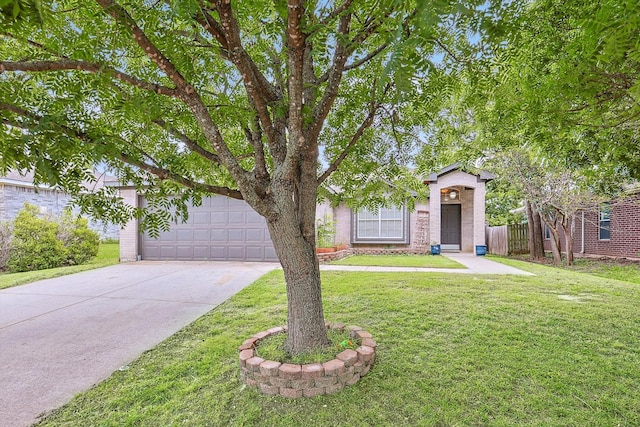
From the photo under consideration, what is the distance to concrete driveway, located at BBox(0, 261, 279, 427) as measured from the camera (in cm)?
302

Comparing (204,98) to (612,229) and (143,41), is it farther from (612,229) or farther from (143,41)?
(612,229)

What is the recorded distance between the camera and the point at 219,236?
37.7 feet

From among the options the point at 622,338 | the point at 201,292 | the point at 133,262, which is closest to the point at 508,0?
the point at 622,338

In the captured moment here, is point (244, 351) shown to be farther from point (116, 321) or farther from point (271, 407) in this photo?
point (116, 321)

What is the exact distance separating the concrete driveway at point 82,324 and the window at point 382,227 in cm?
620

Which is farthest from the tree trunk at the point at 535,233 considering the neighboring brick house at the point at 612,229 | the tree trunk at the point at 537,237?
the neighboring brick house at the point at 612,229

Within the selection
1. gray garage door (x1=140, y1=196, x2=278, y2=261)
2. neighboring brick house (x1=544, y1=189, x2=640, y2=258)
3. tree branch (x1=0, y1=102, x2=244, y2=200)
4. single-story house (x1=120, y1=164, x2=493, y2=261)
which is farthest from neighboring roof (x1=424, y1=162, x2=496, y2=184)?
tree branch (x1=0, y1=102, x2=244, y2=200)

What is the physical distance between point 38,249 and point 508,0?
42.8 feet

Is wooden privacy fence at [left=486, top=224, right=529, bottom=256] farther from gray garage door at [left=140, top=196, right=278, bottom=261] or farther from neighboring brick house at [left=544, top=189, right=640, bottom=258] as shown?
gray garage door at [left=140, top=196, right=278, bottom=261]

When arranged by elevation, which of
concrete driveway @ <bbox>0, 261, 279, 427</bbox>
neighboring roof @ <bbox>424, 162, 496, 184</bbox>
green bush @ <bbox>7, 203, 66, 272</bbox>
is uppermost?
neighboring roof @ <bbox>424, 162, 496, 184</bbox>

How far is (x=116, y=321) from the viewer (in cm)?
480

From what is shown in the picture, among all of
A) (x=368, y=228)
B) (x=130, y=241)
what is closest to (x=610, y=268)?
(x=368, y=228)

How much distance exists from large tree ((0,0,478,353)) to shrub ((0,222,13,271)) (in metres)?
9.22

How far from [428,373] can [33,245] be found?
12131 millimetres
